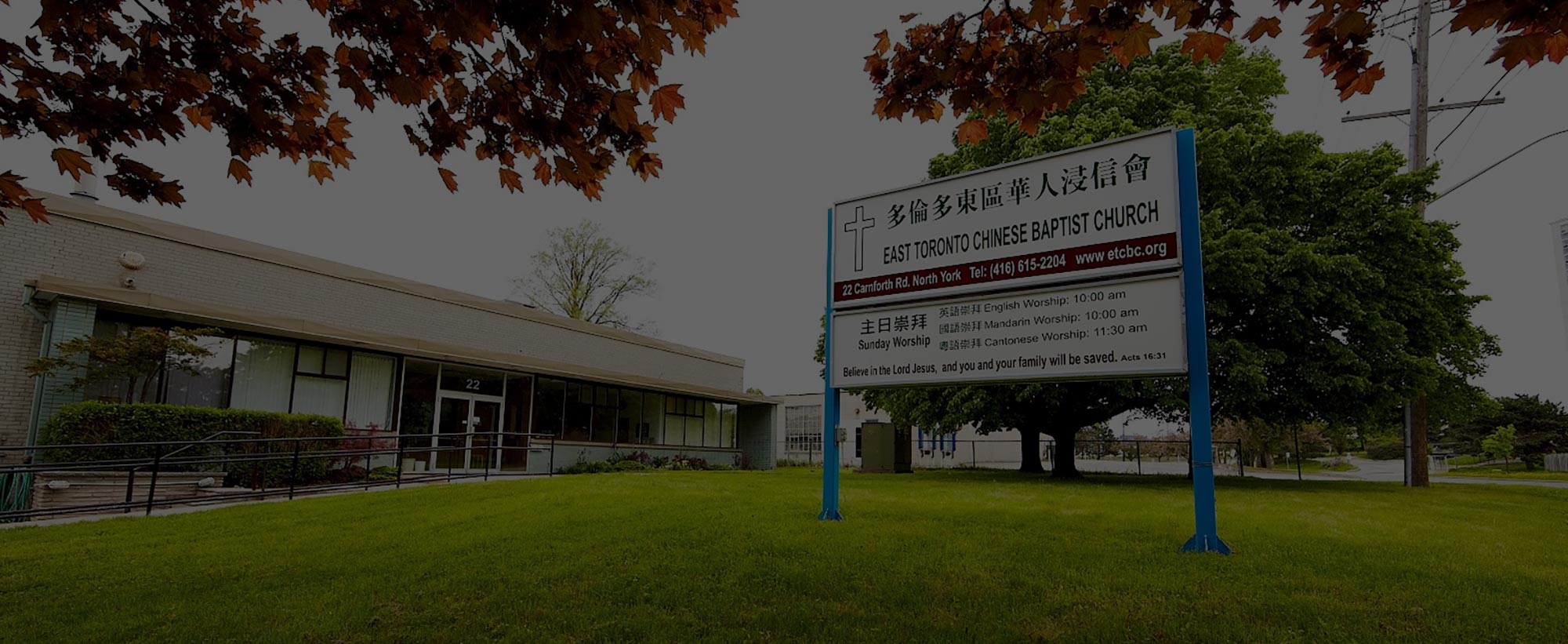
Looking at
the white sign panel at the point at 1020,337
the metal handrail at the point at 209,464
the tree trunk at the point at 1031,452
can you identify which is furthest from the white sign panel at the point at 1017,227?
the tree trunk at the point at 1031,452

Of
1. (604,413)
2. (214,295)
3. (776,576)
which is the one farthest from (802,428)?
(776,576)

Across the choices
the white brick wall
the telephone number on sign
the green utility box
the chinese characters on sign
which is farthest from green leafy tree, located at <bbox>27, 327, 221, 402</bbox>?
the green utility box

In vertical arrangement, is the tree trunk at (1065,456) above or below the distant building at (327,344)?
below

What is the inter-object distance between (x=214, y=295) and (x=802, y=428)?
30.4 meters

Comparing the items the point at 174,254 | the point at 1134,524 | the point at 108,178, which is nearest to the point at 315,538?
the point at 108,178

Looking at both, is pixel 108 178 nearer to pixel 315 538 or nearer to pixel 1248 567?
pixel 315 538

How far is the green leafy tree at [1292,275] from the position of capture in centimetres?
1370

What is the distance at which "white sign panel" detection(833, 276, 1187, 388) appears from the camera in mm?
5891

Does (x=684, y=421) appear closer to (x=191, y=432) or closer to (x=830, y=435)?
(x=191, y=432)

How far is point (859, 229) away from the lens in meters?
7.97

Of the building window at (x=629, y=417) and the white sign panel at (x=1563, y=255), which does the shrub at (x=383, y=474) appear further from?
the white sign panel at (x=1563, y=255)

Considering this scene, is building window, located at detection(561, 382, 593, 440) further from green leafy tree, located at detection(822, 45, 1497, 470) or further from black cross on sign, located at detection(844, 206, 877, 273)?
black cross on sign, located at detection(844, 206, 877, 273)

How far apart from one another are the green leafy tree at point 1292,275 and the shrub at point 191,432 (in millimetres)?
11911

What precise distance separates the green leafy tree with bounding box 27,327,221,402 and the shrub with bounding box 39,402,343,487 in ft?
2.28
